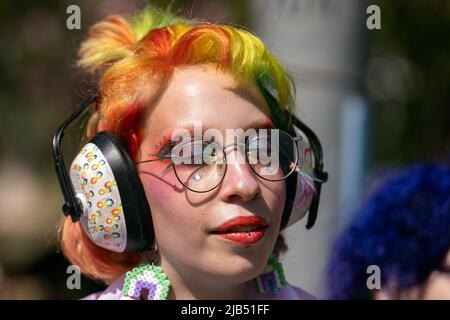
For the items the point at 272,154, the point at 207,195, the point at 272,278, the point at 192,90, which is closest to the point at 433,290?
the point at 272,278

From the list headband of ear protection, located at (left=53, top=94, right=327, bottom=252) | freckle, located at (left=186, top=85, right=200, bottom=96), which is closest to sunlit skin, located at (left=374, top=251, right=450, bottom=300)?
headband of ear protection, located at (left=53, top=94, right=327, bottom=252)

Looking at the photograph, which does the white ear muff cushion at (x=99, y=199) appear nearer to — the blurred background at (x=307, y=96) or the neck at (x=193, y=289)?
the neck at (x=193, y=289)

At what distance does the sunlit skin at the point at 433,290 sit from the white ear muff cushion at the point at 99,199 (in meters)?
0.89

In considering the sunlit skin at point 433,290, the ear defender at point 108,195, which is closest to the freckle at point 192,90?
the ear defender at point 108,195

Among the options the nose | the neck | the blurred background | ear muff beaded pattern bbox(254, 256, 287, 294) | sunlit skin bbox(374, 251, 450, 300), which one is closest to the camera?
the nose

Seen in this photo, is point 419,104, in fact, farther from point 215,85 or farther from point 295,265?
point 215,85

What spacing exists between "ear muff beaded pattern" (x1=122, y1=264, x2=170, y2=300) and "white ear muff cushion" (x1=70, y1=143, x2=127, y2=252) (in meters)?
0.08

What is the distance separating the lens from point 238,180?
179cm

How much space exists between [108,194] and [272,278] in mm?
502

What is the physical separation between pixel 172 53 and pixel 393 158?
3315mm

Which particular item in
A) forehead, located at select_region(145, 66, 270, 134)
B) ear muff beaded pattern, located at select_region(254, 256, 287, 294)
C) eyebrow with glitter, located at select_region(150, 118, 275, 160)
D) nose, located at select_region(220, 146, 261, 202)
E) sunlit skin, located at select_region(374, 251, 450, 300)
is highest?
forehead, located at select_region(145, 66, 270, 134)

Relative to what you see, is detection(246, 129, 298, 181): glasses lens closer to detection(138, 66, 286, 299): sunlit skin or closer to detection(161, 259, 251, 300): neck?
detection(138, 66, 286, 299): sunlit skin

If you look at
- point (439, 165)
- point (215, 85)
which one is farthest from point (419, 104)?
point (215, 85)

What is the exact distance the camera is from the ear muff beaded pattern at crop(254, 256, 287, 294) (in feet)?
6.73
